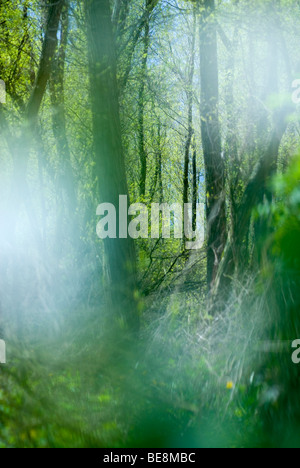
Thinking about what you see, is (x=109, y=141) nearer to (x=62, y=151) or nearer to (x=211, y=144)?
(x=211, y=144)

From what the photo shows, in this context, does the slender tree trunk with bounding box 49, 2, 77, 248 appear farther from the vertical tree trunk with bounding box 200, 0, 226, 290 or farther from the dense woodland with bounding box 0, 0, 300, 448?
the vertical tree trunk with bounding box 200, 0, 226, 290

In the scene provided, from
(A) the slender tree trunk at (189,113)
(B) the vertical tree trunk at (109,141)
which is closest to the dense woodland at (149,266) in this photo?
(B) the vertical tree trunk at (109,141)

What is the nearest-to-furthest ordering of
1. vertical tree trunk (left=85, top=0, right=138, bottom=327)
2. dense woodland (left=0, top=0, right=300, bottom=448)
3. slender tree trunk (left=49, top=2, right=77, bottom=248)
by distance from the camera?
1. dense woodland (left=0, top=0, right=300, bottom=448)
2. vertical tree trunk (left=85, top=0, right=138, bottom=327)
3. slender tree trunk (left=49, top=2, right=77, bottom=248)

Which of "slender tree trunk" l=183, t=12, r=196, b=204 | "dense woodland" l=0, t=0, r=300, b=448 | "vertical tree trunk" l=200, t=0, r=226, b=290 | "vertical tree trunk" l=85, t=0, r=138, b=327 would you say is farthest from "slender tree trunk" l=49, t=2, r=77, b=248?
"vertical tree trunk" l=200, t=0, r=226, b=290

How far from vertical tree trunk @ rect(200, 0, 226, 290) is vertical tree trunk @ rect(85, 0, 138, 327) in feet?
4.62

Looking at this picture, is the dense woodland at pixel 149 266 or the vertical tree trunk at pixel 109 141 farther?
the vertical tree trunk at pixel 109 141

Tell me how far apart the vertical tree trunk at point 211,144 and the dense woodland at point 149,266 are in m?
0.03

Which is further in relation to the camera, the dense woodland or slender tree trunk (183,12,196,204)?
slender tree trunk (183,12,196,204)

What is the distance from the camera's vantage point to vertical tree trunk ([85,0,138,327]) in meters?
7.69

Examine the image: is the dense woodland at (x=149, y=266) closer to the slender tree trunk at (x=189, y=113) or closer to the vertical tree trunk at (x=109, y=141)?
the vertical tree trunk at (x=109, y=141)

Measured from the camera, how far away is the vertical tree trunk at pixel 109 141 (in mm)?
7688

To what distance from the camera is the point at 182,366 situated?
18.7ft

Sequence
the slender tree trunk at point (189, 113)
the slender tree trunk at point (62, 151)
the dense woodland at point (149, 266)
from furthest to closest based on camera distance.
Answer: the slender tree trunk at point (189, 113)
the slender tree trunk at point (62, 151)
the dense woodland at point (149, 266)

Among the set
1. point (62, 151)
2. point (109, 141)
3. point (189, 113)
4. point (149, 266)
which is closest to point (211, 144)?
point (109, 141)
